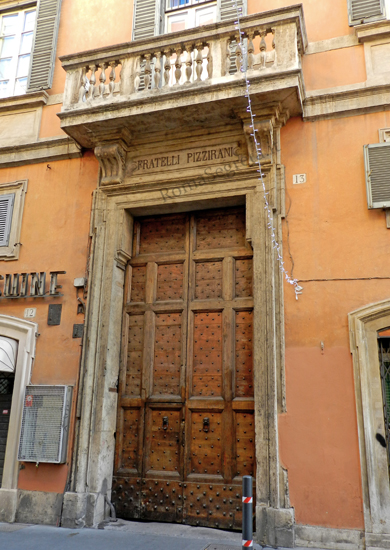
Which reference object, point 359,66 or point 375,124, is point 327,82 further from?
point 375,124

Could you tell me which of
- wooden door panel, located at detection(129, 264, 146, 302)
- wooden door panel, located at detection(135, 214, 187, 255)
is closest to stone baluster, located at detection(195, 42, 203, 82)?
wooden door panel, located at detection(135, 214, 187, 255)

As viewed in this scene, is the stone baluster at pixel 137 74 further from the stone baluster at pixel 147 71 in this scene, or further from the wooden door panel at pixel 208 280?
the wooden door panel at pixel 208 280

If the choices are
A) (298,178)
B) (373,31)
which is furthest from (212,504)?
(373,31)

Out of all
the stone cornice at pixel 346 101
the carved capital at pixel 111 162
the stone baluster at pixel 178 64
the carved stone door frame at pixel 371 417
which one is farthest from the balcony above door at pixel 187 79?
the carved stone door frame at pixel 371 417

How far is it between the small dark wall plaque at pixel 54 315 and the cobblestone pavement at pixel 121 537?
8.36 ft

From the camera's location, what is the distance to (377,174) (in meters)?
5.98

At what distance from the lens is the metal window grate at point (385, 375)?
17.8 feet

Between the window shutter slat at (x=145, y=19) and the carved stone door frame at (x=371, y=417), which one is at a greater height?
the window shutter slat at (x=145, y=19)

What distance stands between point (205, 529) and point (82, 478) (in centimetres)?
160

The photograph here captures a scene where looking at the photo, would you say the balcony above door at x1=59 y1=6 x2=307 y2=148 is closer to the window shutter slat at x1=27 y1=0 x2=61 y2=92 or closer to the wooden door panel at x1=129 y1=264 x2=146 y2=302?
the window shutter slat at x1=27 y1=0 x2=61 y2=92

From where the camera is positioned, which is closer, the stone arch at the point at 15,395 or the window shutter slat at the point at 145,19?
the stone arch at the point at 15,395

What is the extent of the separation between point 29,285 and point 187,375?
264 centimetres

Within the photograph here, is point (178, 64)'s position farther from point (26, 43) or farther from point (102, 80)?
point (26, 43)

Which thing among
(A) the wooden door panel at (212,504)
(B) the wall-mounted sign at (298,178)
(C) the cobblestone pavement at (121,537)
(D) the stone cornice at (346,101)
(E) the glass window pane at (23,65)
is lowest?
(C) the cobblestone pavement at (121,537)
